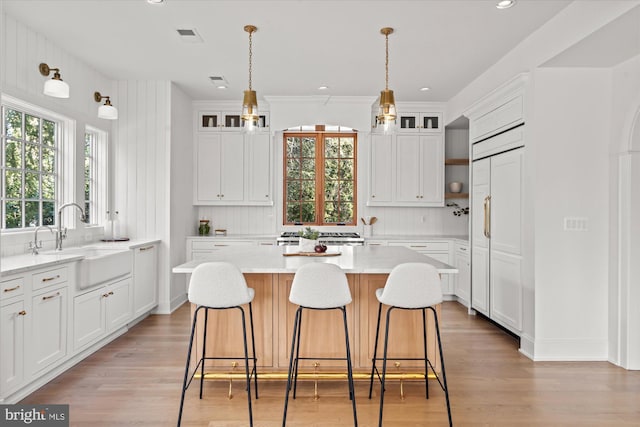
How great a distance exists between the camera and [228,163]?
6121 millimetres

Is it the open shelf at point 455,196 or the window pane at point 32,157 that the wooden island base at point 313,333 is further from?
the open shelf at point 455,196

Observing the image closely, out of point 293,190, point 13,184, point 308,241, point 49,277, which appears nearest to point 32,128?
point 13,184

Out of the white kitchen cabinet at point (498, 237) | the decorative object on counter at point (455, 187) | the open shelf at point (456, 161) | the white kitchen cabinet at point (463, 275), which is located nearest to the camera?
the white kitchen cabinet at point (498, 237)

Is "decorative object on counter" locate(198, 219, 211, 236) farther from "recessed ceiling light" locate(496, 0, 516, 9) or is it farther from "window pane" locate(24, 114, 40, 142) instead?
"recessed ceiling light" locate(496, 0, 516, 9)

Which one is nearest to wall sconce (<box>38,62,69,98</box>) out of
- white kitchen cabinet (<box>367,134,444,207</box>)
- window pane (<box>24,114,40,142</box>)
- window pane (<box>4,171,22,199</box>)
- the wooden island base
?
window pane (<box>24,114,40,142</box>)

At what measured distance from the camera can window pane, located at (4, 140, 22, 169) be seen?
3576mm

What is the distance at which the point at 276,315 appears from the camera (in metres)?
3.01

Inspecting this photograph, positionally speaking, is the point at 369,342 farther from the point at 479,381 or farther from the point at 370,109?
the point at 370,109

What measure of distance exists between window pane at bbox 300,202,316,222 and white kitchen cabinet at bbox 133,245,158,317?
2.23 metres

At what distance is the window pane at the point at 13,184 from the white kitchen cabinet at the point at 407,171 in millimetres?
4260

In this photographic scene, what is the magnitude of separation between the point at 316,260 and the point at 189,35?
94.8 inches

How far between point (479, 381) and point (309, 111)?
4176mm

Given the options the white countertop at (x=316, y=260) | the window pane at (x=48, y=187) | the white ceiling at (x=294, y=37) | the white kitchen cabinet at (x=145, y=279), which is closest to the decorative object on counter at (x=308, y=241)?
the white countertop at (x=316, y=260)

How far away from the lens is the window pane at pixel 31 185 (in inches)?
149
